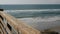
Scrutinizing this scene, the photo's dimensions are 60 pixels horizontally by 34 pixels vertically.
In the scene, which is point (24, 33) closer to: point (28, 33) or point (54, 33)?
point (28, 33)

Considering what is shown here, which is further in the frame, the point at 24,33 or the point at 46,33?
the point at 24,33

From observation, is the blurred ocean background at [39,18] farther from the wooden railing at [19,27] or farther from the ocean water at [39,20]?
the wooden railing at [19,27]

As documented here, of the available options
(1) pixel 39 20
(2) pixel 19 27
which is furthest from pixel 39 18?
(2) pixel 19 27

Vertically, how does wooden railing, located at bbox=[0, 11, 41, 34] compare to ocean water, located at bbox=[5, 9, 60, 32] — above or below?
above

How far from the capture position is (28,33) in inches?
34.1

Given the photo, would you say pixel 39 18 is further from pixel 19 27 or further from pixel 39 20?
pixel 19 27

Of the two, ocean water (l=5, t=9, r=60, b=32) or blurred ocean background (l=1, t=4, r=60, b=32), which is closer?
ocean water (l=5, t=9, r=60, b=32)

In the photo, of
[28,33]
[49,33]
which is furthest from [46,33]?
[28,33]

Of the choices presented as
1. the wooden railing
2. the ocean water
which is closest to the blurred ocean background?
the ocean water

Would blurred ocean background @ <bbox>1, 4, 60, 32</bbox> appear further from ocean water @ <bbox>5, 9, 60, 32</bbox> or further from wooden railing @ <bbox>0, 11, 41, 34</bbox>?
wooden railing @ <bbox>0, 11, 41, 34</bbox>

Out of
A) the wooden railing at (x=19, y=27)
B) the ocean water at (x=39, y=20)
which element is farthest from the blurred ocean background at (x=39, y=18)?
the wooden railing at (x=19, y=27)

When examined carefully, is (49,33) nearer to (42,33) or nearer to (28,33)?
(42,33)

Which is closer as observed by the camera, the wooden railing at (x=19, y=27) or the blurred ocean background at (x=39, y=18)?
the wooden railing at (x=19, y=27)

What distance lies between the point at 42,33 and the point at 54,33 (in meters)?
0.06
